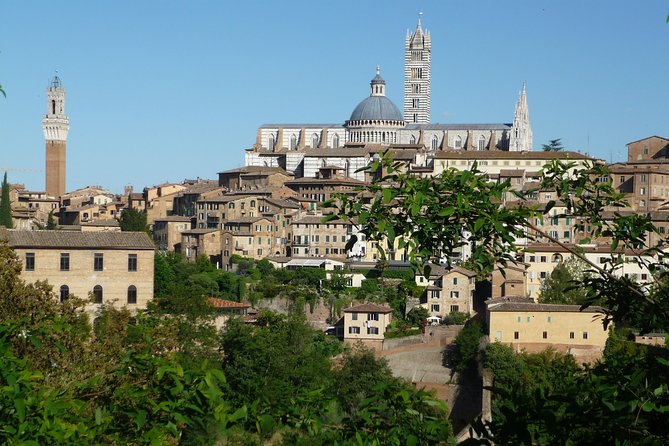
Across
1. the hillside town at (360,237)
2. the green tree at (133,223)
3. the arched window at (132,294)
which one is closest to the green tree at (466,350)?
the hillside town at (360,237)

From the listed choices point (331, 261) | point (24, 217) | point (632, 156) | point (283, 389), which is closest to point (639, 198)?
point (632, 156)

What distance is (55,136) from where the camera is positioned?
339 ft

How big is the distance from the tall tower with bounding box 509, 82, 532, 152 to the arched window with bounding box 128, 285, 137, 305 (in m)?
59.6

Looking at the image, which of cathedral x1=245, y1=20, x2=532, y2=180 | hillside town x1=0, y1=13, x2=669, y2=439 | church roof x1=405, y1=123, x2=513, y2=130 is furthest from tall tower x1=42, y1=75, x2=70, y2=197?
church roof x1=405, y1=123, x2=513, y2=130

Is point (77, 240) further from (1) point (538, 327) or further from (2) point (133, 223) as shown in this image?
(2) point (133, 223)

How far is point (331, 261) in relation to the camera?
5250 cm

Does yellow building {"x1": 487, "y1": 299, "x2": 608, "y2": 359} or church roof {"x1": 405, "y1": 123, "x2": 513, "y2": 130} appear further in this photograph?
church roof {"x1": 405, "y1": 123, "x2": 513, "y2": 130}

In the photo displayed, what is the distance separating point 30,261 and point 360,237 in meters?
24.8

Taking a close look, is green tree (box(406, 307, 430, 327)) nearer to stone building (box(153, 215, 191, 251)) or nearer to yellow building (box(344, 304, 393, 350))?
yellow building (box(344, 304, 393, 350))

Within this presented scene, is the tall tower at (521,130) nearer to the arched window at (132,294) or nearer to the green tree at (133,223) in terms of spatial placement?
the green tree at (133,223)

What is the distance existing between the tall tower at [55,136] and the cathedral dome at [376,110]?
24.5 meters

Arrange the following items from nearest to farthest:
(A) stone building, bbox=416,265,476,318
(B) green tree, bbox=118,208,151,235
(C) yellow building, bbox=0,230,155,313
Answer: (C) yellow building, bbox=0,230,155,313 → (A) stone building, bbox=416,265,476,318 → (B) green tree, bbox=118,208,151,235

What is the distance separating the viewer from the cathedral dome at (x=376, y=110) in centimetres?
9856

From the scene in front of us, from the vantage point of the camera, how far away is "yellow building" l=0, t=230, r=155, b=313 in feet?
120
